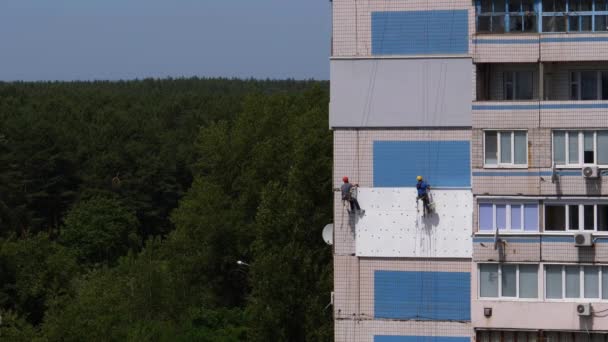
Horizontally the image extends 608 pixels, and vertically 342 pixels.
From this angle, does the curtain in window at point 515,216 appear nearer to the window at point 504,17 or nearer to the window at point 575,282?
the window at point 575,282

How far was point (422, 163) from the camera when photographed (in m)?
28.9

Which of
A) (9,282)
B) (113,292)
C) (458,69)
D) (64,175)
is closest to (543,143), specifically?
(458,69)

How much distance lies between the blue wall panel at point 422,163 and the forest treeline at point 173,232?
67.9 ft

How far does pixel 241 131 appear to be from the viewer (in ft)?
243

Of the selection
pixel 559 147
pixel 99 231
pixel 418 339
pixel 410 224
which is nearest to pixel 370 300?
pixel 418 339

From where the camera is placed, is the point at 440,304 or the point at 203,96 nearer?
the point at 440,304

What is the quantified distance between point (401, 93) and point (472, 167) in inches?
94.9

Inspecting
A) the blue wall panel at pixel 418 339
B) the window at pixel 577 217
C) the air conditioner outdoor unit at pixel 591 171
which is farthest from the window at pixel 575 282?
the blue wall panel at pixel 418 339

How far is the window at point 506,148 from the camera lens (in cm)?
2847

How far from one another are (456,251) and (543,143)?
3.22m

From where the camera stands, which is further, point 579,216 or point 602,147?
point 579,216

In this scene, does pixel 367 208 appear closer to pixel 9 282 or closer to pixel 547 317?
pixel 547 317

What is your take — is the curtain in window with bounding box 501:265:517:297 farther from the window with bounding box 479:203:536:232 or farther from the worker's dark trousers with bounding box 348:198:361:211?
the worker's dark trousers with bounding box 348:198:361:211

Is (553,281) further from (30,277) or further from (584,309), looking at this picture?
(30,277)
